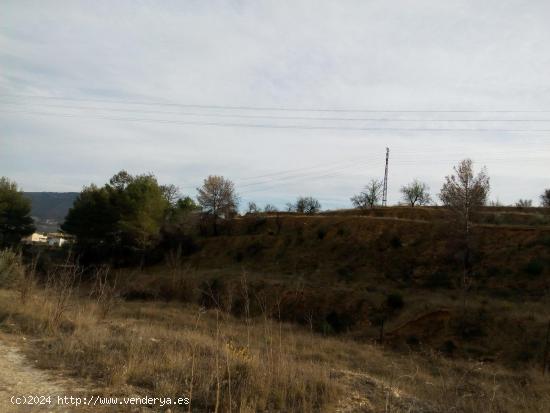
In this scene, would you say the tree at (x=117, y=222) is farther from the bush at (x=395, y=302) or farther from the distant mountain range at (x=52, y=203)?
the distant mountain range at (x=52, y=203)

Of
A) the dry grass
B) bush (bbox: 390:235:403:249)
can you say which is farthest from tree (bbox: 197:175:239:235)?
the dry grass

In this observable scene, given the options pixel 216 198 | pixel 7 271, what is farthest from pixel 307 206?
pixel 7 271

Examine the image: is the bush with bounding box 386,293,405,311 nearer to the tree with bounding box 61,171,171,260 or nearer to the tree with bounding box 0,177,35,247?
the tree with bounding box 61,171,171,260

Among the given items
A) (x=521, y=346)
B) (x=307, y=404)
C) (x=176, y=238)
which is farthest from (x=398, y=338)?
(x=176, y=238)

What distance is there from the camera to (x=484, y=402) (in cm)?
654

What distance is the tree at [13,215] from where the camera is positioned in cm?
4588

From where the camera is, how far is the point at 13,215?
46.9m

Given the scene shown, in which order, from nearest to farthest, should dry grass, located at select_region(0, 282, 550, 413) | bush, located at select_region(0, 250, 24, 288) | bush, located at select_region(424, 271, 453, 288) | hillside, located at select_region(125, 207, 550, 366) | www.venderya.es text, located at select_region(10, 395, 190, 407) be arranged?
www.venderya.es text, located at select_region(10, 395, 190, 407), dry grass, located at select_region(0, 282, 550, 413), bush, located at select_region(0, 250, 24, 288), hillside, located at select_region(125, 207, 550, 366), bush, located at select_region(424, 271, 453, 288)

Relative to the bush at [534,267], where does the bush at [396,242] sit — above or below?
above

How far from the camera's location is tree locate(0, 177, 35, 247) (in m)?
45.9

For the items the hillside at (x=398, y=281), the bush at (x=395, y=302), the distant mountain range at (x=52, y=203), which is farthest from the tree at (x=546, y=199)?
the distant mountain range at (x=52, y=203)

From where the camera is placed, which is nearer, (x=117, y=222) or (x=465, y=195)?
(x=465, y=195)

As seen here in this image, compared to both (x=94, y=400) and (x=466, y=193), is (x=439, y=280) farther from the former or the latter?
(x=94, y=400)

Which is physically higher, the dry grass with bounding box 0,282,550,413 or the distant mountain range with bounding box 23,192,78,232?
the distant mountain range with bounding box 23,192,78,232
